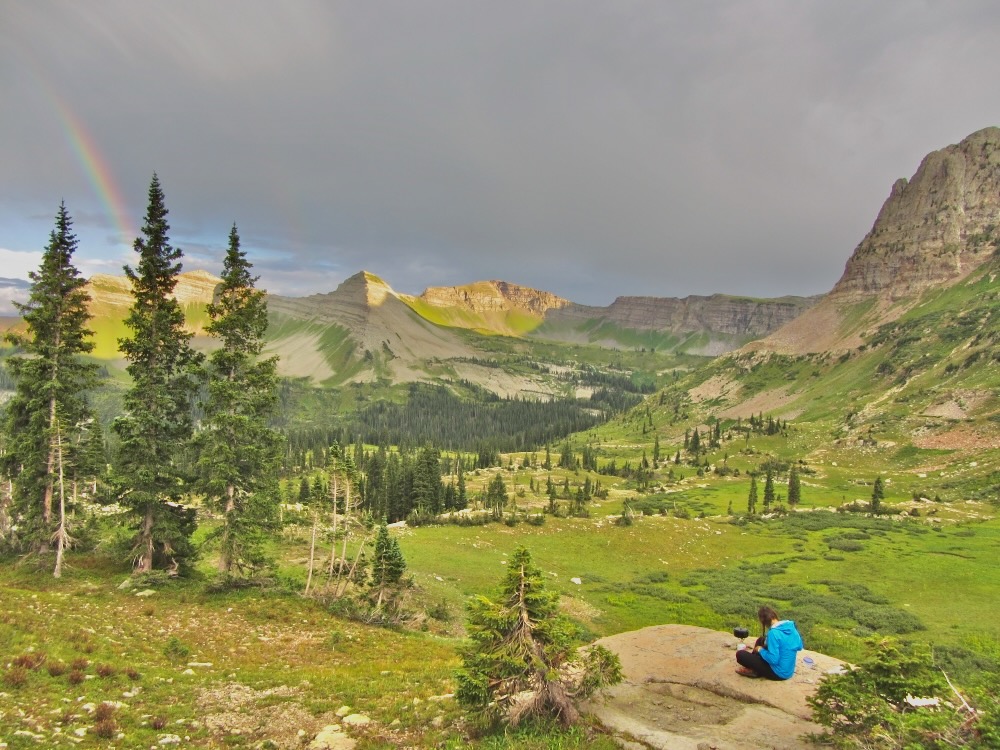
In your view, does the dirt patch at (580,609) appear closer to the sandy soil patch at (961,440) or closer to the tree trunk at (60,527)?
the tree trunk at (60,527)

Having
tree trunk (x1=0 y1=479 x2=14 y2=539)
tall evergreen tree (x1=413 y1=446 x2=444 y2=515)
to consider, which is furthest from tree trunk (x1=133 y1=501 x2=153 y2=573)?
tall evergreen tree (x1=413 y1=446 x2=444 y2=515)

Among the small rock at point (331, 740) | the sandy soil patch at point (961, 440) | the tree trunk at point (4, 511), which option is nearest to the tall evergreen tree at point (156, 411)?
the tree trunk at point (4, 511)

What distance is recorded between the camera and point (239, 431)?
1129 inches

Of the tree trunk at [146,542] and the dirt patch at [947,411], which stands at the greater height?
the dirt patch at [947,411]

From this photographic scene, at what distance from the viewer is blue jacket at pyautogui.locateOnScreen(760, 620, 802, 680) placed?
1395cm

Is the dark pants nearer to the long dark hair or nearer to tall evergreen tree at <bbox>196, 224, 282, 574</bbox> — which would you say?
the long dark hair

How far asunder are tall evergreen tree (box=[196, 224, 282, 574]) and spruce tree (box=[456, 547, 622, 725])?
20369 mm

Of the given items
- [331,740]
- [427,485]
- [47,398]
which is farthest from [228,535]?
[427,485]

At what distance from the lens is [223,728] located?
14.4 meters

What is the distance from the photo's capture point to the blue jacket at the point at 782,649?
14.0 meters

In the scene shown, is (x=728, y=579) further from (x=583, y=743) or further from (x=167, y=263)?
(x=167, y=263)

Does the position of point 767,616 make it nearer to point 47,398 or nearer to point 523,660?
point 523,660

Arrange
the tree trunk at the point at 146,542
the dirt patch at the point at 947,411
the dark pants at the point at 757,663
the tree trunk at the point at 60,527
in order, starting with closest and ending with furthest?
the dark pants at the point at 757,663 → the tree trunk at the point at 60,527 → the tree trunk at the point at 146,542 → the dirt patch at the point at 947,411

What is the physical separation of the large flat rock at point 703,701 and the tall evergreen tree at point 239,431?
2179 cm
